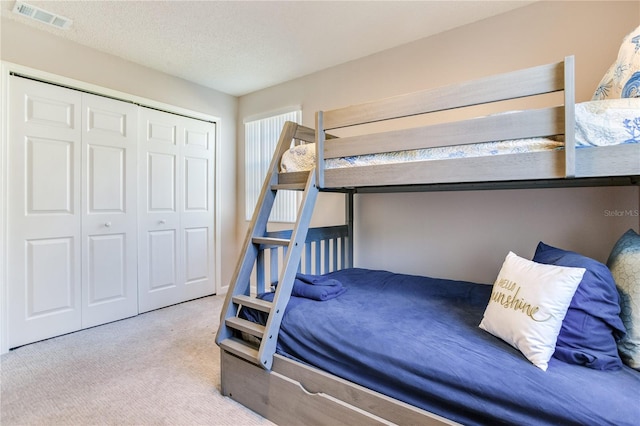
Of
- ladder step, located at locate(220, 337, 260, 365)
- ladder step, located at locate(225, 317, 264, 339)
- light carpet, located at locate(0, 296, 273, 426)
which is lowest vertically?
light carpet, located at locate(0, 296, 273, 426)

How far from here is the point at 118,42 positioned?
8.71 ft

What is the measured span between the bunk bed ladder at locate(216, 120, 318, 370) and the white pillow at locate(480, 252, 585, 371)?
0.96 m

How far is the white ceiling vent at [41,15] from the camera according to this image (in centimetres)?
218


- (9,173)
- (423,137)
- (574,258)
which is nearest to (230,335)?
(423,137)

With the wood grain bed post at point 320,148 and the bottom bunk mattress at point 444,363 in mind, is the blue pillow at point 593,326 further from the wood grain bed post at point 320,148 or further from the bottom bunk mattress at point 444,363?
the wood grain bed post at point 320,148

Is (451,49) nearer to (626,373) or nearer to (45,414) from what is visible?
(626,373)

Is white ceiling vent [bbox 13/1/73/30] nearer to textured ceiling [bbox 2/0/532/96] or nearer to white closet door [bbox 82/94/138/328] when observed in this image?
textured ceiling [bbox 2/0/532/96]

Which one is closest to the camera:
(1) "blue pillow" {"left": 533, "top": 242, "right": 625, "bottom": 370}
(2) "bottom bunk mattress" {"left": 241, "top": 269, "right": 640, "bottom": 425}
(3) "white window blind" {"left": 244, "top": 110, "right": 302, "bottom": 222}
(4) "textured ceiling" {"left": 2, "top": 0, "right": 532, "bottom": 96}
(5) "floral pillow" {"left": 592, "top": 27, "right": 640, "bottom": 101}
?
(2) "bottom bunk mattress" {"left": 241, "top": 269, "right": 640, "bottom": 425}

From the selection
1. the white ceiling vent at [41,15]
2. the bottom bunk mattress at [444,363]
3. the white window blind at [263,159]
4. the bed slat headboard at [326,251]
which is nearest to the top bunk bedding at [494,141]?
the bottom bunk mattress at [444,363]

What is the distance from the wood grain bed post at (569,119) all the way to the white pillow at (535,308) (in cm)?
Result: 38

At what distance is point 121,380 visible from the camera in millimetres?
1981

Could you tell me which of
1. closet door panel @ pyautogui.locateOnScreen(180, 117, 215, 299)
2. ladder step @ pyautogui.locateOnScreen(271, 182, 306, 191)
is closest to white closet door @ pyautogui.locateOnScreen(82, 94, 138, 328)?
closet door panel @ pyautogui.locateOnScreen(180, 117, 215, 299)

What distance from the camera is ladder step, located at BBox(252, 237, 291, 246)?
5.72 feet

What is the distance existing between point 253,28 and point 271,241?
5.62ft
